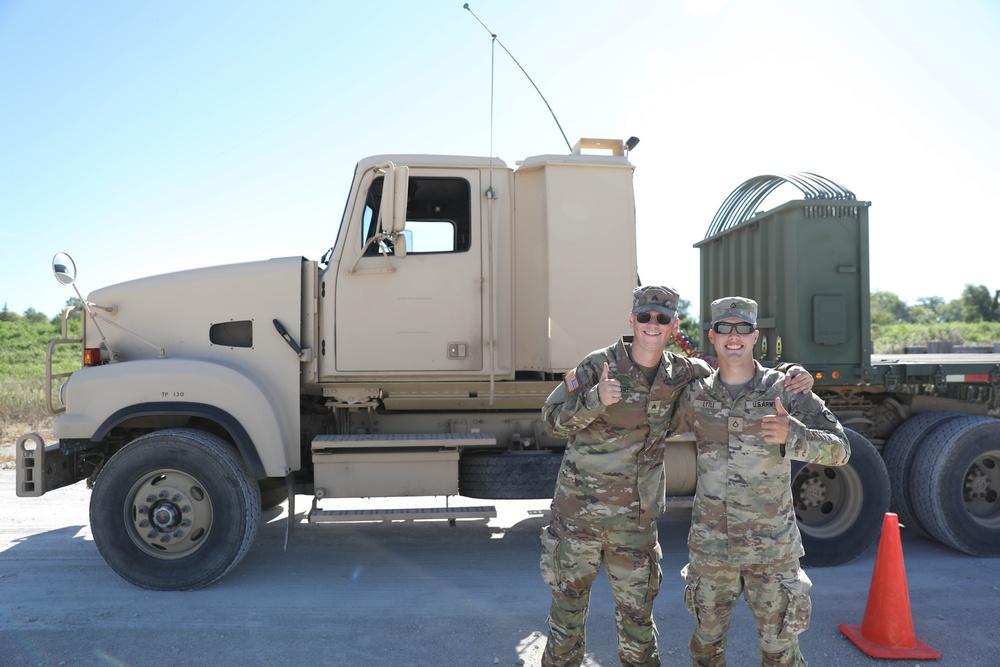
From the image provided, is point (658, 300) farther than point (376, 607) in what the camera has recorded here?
No

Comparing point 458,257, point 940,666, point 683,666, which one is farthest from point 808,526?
point 458,257

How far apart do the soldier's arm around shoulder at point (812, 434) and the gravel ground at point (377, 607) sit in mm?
1325

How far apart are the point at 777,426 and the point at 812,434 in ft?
0.55

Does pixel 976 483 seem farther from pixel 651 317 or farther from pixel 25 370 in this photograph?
pixel 25 370

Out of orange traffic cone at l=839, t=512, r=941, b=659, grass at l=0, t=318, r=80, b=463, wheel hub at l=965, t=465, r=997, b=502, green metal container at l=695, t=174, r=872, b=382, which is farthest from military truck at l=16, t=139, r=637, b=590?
wheel hub at l=965, t=465, r=997, b=502

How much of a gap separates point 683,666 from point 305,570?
105 inches

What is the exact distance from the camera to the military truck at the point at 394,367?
4.28m

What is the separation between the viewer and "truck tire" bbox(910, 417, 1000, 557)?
4844mm

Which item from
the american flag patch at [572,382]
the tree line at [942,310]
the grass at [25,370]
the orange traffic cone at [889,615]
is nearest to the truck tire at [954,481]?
the orange traffic cone at [889,615]

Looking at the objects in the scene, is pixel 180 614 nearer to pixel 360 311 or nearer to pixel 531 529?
pixel 360 311

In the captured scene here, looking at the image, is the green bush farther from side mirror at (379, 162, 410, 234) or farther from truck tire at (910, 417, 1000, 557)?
truck tire at (910, 417, 1000, 557)

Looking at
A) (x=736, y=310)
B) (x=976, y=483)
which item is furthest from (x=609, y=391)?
(x=976, y=483)

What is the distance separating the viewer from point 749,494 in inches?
105

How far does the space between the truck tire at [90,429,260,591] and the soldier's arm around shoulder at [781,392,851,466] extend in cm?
329
